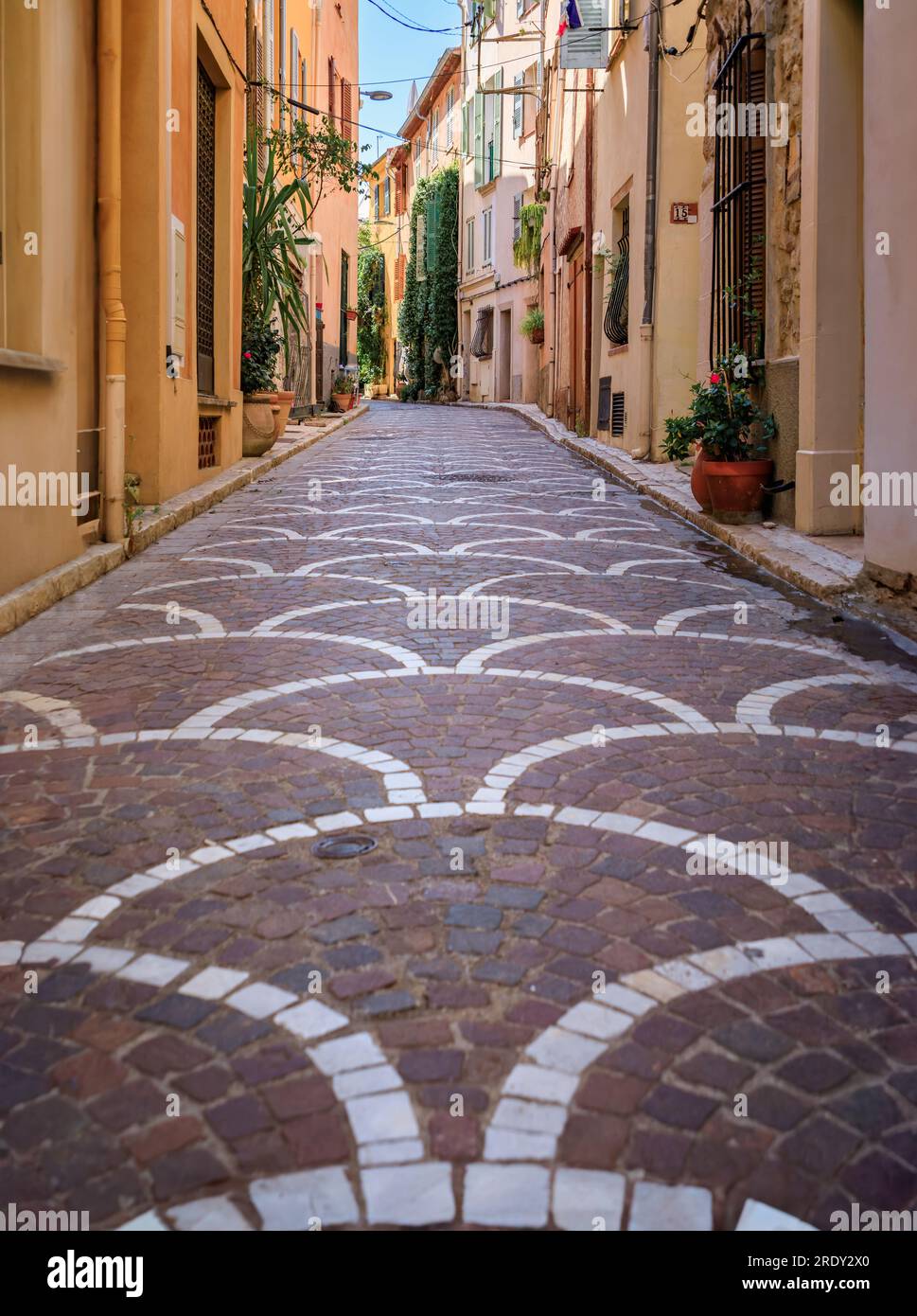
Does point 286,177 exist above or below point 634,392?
above

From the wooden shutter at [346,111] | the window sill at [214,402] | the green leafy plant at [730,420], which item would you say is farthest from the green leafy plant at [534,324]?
the green leafy plant at [730,420]

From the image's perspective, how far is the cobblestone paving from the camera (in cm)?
184

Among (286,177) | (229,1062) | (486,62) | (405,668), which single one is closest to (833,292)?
(405,668)

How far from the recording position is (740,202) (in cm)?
1028

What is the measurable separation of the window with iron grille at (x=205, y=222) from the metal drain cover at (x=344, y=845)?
970 cm

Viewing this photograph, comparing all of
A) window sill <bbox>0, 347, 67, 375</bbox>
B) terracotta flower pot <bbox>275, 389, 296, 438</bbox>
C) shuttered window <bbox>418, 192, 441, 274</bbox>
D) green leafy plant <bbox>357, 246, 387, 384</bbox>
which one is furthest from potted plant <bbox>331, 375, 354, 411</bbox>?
green leafy plant <bbox>357, 246, 387, 384</bbox>

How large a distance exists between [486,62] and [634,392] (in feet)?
86.0

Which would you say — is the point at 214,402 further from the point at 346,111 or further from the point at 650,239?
the point at 346,111

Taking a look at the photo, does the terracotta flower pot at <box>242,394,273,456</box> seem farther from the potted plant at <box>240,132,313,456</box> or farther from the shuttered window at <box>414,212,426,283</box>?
the shuttered window at <box>414,212,426,283</box>

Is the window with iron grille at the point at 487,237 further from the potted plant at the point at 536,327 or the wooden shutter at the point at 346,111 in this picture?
the potted plant at the point at 536,327

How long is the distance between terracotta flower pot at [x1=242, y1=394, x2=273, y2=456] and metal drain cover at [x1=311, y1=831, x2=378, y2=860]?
12120 millimetres
